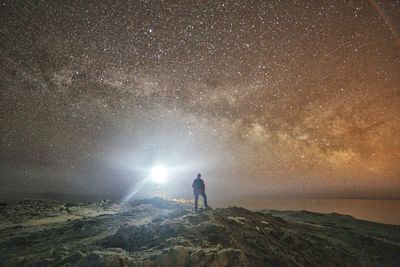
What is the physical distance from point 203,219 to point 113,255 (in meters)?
6.28

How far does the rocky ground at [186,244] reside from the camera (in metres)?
11.7

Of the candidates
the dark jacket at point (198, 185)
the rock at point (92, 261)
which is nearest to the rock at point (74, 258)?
the rock at point (92, 261)

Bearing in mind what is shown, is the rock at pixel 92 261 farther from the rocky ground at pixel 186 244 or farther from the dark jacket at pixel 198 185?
the dark jacket at pixel 198 185

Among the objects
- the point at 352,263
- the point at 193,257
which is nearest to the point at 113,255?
the point at 193,257

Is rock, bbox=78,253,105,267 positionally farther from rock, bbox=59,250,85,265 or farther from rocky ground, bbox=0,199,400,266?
rock, bbox=59,250,85,265

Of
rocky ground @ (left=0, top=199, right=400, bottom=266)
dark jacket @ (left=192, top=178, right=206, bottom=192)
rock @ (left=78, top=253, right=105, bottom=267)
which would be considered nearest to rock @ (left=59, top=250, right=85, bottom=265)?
rocky ground @ (left=0, top=199, right=400, bottom=266)

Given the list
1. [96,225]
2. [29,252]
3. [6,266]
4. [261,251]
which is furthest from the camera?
[96,225]

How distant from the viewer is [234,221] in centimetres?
1694

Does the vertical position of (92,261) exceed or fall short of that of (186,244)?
it falls short

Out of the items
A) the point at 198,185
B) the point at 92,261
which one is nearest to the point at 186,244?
the point at 92,261

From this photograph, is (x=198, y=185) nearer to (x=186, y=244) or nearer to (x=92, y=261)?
(x=186, y=244)

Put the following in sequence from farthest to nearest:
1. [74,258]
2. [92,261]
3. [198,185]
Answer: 1. [198,185]
2. [74,258]
3. [92,261]

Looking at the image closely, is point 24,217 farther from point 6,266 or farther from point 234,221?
point 234,221

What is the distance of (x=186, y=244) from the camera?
Result: 12945mm
